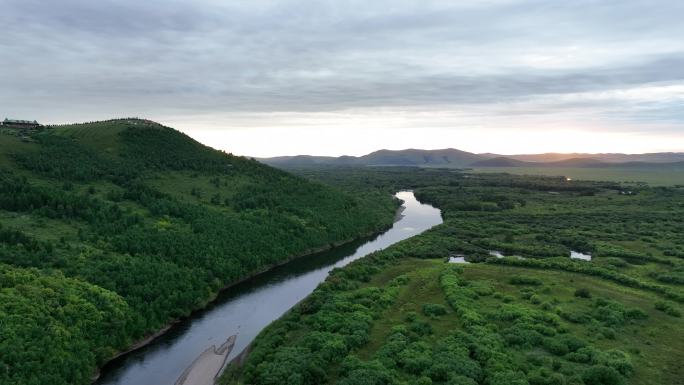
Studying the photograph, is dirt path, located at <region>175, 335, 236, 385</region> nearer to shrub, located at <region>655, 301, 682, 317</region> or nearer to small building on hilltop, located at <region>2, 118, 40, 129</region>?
shrub, located at <region>655, 301, 682, 317</region>

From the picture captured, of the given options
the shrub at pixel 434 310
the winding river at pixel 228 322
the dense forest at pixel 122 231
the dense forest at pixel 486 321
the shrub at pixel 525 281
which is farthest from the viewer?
the shrub at pixel 525 281

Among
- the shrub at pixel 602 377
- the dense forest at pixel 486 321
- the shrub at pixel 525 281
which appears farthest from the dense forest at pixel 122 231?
the shrub at pixel 602 377

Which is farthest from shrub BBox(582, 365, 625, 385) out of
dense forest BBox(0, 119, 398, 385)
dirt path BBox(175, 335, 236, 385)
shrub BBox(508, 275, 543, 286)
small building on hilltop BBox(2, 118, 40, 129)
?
small building on hilltop BBox(2, 118, 40, 129)

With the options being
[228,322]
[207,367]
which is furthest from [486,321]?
[228,322]

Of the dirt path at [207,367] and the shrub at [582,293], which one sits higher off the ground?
the shrub at [582,293]

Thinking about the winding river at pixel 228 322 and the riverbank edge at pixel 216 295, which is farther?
the riverbank edge at pixel 216 295

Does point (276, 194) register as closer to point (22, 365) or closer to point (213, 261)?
point (213, 261)

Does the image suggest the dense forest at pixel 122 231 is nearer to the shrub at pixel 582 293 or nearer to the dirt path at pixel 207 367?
the dirt path at pixel 207 367
